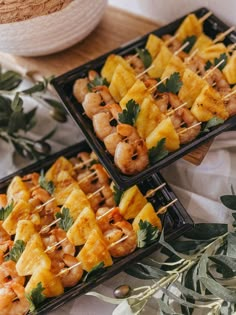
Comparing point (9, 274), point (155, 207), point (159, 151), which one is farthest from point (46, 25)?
point (9, 274)

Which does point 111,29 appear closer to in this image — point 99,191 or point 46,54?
point 46,54

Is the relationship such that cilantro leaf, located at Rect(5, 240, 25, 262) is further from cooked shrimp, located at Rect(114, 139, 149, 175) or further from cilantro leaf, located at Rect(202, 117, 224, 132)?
cilantro leaf, located at Rect(202, 117, 224, 132)

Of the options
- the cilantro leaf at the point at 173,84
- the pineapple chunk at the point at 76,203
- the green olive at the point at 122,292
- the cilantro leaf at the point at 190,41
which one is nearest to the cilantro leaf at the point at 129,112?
the cilantro leaf at the point at 173,84

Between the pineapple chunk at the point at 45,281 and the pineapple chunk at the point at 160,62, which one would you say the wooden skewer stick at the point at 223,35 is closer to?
the pineapple chunk at the point at 160,62

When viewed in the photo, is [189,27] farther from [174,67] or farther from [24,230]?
[24,230]

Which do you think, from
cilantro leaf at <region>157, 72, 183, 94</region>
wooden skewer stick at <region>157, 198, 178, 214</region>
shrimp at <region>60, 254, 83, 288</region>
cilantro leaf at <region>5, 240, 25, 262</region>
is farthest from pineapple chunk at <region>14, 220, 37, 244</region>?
cilantro leaf at <region>157, 72, 183, 94</region>
